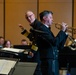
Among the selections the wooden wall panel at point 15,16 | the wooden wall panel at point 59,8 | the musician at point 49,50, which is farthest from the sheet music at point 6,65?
the wooden wall panel at point 15,16

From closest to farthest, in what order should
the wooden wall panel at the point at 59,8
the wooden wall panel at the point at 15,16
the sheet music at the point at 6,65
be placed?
the sheet music at the point at 6,65 → the wooden wall panel at the point at 59,8 → the wooden wall panel at the point at 15,16

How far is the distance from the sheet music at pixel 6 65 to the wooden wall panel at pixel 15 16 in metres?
6.85

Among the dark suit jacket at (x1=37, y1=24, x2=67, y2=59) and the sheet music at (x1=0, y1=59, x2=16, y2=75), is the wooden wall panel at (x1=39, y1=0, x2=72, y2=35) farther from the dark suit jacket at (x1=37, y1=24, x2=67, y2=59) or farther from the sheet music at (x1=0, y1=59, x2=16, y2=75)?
the sheet music at (x1=0, y1=59, x2=16, y2=75)

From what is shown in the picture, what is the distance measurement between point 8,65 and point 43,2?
7087mm

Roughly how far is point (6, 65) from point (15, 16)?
701 cm

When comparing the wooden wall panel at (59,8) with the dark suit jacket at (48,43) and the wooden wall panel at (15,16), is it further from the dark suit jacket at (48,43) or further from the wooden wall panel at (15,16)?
the dark suit jacket at (48,43)

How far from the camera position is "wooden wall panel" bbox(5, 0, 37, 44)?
8.80m

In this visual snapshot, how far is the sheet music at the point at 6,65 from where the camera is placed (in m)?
1.78

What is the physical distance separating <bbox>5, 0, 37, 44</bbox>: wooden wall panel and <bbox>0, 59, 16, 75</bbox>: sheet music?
6.85 m

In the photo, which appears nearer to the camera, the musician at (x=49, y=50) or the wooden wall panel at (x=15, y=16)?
the musician at (x=49, y=50)

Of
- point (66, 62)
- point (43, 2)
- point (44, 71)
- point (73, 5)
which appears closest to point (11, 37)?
point (43, 2)

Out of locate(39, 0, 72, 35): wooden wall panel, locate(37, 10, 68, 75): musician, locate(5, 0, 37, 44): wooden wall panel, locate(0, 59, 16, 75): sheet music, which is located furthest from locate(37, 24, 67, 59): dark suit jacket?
locate(5, 0, 37, 44): wooden wall panel

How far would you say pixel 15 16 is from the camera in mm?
8812

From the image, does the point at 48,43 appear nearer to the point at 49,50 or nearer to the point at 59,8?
the point at 49,50
